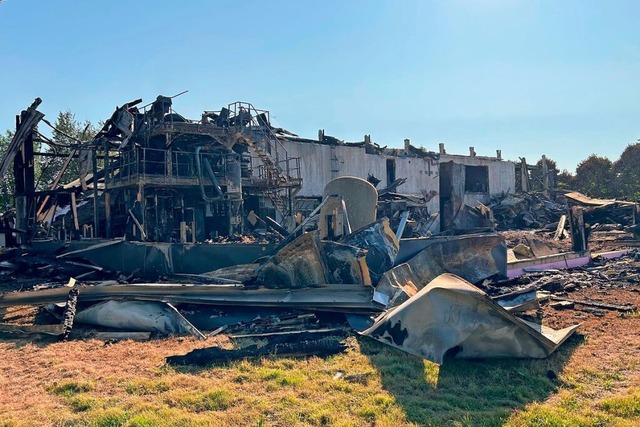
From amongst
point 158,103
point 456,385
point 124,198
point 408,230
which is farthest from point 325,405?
point 124,198

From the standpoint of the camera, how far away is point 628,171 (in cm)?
4391

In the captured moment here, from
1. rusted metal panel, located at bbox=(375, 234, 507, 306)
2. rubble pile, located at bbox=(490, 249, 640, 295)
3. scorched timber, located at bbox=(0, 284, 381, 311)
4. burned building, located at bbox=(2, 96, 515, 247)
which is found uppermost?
burned building, located at bbox=(2, 96, 515, 247)

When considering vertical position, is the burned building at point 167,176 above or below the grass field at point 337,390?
above

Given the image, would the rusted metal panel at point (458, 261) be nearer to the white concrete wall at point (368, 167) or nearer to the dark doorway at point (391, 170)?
the white concrete wall at point (368, 167)

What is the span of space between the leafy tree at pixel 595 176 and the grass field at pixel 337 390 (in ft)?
143

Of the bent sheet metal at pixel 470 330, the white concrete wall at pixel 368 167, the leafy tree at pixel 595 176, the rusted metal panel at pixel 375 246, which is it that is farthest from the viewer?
the leafy tree at pixel 595 176

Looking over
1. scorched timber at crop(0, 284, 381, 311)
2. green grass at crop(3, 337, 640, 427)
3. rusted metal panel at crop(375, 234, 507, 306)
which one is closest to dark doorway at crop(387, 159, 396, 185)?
rusted metal panel at crop(375, 234, 507, 306)

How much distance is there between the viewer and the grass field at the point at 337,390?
4148mm

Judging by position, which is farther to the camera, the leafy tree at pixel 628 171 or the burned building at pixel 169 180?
the leafy tree at pixel 628 171

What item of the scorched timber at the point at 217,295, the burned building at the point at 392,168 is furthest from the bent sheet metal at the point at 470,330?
the burned building at the point at 392,168

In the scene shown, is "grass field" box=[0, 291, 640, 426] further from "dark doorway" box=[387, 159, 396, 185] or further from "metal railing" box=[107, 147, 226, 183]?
"dark doorway" box=[387, 159, 396, 185]

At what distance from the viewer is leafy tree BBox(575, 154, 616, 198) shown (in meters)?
44.1

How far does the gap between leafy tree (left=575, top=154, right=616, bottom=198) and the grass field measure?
4346 centimetres

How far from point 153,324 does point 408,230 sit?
13.1m
